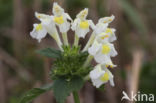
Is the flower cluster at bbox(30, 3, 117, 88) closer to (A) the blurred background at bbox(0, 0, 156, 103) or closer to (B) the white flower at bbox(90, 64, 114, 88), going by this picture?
(B) the white flower at bbox(90, 64, 114, 88)

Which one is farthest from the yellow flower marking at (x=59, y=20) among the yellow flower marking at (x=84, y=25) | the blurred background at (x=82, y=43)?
the blurred background at (x=82, y=43)

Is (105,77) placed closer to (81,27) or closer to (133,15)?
(81,27)

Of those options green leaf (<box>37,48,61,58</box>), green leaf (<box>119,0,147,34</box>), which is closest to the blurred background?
green leaf (<box>119,0,147,34</box>)

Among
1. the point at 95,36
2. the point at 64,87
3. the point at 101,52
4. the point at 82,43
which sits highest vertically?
the point at 82,43

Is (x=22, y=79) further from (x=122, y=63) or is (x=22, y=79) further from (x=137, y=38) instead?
(x=137, y=38)

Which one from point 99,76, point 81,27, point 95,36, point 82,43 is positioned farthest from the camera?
point 82,43

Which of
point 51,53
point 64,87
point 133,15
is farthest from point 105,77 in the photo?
point 133,15
